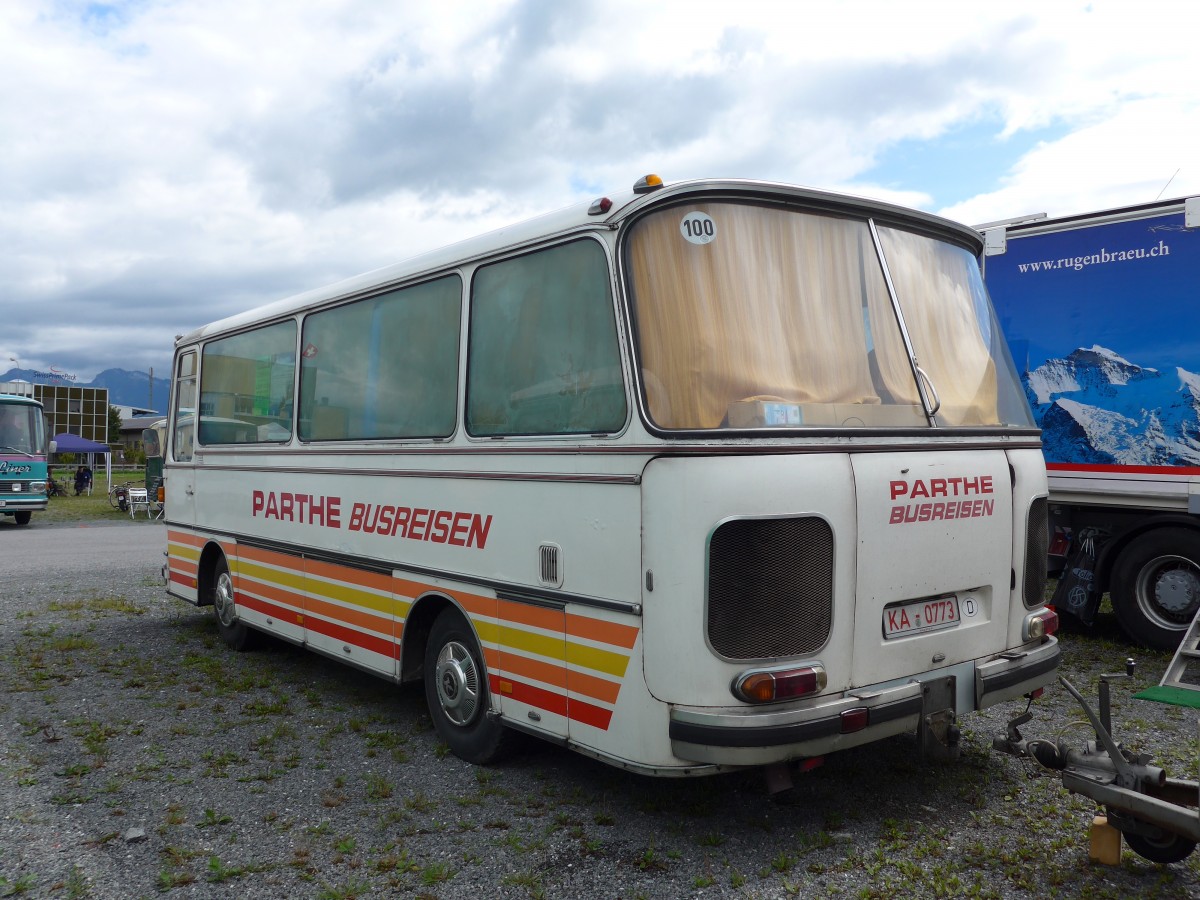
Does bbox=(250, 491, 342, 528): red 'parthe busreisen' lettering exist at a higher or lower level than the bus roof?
lower

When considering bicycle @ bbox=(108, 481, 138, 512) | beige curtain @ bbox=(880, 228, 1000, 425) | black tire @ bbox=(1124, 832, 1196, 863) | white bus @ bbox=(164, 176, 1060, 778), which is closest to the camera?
black tire @ bbox=(1124, 832, 1196, 863)

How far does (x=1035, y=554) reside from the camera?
4.81 metres

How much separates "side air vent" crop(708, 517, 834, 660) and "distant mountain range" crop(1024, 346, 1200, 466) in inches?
179

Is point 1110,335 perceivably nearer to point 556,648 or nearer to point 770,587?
point 770,587

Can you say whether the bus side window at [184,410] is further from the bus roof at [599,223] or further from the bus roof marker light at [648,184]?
the bus roof marker light at [648,184]

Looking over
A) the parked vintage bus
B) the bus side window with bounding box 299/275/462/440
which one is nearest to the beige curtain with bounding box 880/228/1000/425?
the bus side window with bounding box 299/275/462/440

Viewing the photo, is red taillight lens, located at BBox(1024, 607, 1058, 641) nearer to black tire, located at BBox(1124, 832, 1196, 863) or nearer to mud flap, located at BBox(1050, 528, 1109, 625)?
black tire, located at BBox(1124, 832, 1196, 863)

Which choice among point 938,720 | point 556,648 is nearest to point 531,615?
point 556,648

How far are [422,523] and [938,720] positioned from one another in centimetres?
277

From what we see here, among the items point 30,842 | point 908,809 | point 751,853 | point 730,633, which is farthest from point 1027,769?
point 30,842

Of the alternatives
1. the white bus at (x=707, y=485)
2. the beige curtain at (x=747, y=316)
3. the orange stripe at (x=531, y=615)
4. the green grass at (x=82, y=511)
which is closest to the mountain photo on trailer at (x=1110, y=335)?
the white bus at (x=707, y=485)

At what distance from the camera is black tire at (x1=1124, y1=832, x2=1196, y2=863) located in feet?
12.2

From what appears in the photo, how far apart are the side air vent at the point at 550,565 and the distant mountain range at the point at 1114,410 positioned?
5069 millimetres

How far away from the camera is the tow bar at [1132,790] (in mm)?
A: 3463
